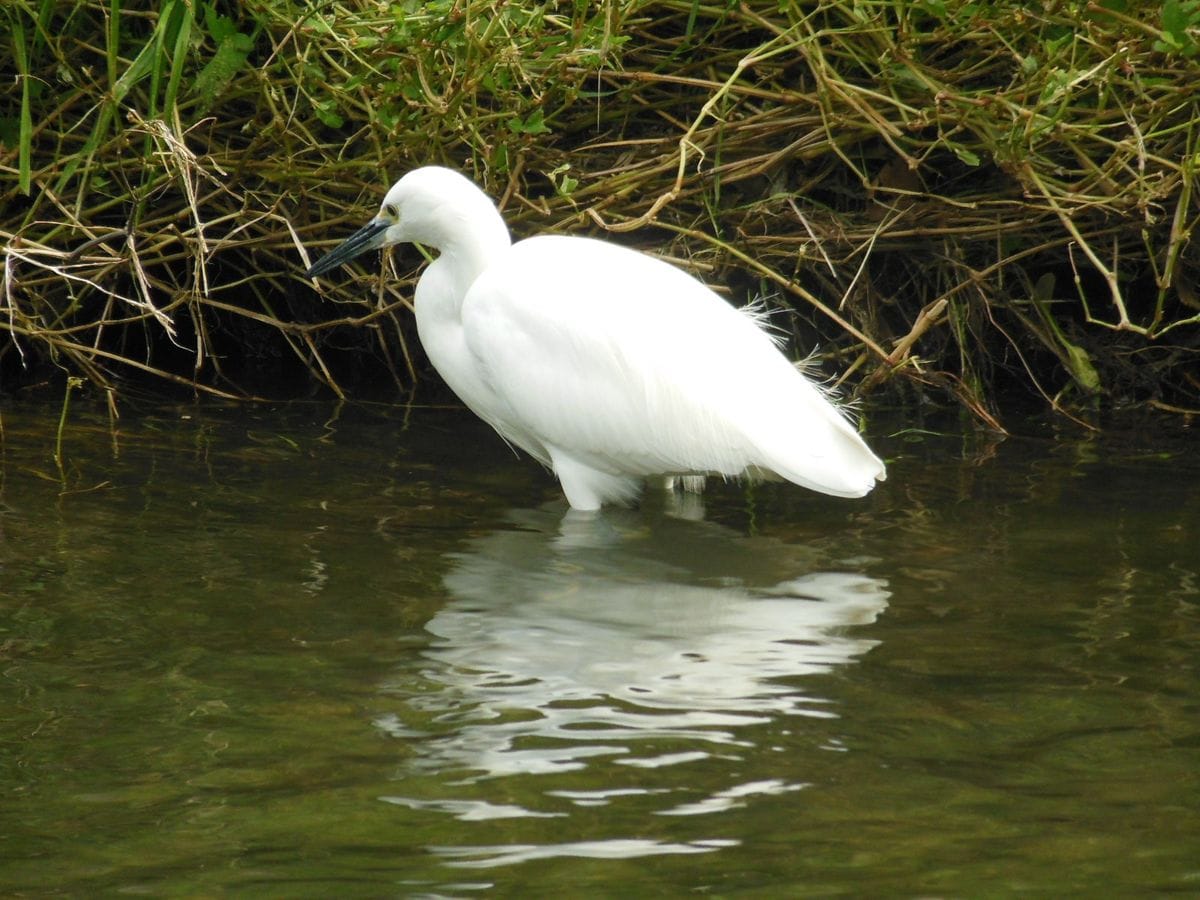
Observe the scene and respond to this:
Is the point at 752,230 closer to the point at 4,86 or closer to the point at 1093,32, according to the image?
the point at 1093,32

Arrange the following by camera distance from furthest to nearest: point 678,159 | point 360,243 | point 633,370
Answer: point 678,159 < point 360,243 < point 633,370

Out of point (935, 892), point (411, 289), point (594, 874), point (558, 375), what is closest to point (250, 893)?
point (594, 874)

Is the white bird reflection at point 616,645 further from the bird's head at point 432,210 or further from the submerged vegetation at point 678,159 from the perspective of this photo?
the submerged vegetation at point 678,159

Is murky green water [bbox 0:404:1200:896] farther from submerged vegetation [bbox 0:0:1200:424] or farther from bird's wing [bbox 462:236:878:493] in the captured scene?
submerged vegetation [bbox 0:0:1200:424]

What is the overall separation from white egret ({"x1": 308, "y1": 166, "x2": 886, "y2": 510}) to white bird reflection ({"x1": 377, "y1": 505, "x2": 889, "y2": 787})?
0.68 feet

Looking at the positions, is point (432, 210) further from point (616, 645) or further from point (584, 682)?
point (584, 682)

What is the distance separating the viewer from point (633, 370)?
14.2 feet

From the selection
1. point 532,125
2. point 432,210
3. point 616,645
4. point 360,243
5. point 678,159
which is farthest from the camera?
point 678,159

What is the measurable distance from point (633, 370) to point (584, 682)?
1.45m

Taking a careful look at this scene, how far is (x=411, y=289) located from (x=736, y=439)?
2038 mm

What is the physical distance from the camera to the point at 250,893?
7.16ft

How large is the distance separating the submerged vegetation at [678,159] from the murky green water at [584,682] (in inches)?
25.9

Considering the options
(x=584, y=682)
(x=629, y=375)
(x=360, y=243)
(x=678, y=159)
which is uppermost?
(x=678, y=159)

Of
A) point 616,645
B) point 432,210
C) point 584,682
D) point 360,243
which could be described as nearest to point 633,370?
point 432,210
